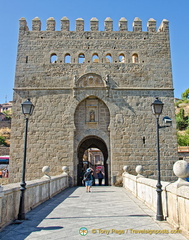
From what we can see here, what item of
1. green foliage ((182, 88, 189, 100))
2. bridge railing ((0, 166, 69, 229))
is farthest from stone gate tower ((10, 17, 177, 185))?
green foliage ((182, 88, 189, 100))

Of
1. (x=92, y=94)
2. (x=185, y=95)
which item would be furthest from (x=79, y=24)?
(x=185, y=95)

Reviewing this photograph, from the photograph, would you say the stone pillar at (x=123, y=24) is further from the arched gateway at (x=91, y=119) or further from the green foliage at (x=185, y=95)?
the green foliage at (x=185, y=95)

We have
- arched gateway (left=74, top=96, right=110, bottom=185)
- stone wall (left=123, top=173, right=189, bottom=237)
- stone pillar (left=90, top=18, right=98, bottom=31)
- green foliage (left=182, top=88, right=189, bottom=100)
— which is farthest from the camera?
green foliage (left=182, top=88, right=189, bottom=100)

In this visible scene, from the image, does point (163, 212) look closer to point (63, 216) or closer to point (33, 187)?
point (63, 216)

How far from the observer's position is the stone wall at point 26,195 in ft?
15.6

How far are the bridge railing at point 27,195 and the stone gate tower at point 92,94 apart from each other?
3.21 meters

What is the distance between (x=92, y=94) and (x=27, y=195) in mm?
8225

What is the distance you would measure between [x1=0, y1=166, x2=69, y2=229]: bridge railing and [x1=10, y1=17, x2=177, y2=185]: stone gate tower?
321 centimetres

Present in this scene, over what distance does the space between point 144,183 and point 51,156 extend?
667 cm

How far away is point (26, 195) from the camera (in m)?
6.28

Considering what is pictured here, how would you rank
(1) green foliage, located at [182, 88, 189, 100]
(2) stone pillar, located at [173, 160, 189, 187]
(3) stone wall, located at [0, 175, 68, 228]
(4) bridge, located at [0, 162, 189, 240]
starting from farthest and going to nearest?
(1) green foliage, located at [182, 88, 189, 100] < (3) stone wall, located at [0, 175, 68, 228] < (2) stone pillar, located at [173, 160, 189, 187] < (4) bridge, located at [0, 162, 189, 240]

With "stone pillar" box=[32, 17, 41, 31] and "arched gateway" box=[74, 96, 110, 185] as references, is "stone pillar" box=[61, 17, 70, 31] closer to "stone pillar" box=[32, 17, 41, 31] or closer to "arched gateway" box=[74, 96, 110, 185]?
"stone pillar" box=[32, 17, 41, 31]

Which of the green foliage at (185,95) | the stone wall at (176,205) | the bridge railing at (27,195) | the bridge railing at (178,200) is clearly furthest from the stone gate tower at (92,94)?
the green foliage at (185,95)

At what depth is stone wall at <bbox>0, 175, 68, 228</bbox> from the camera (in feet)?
15.6
